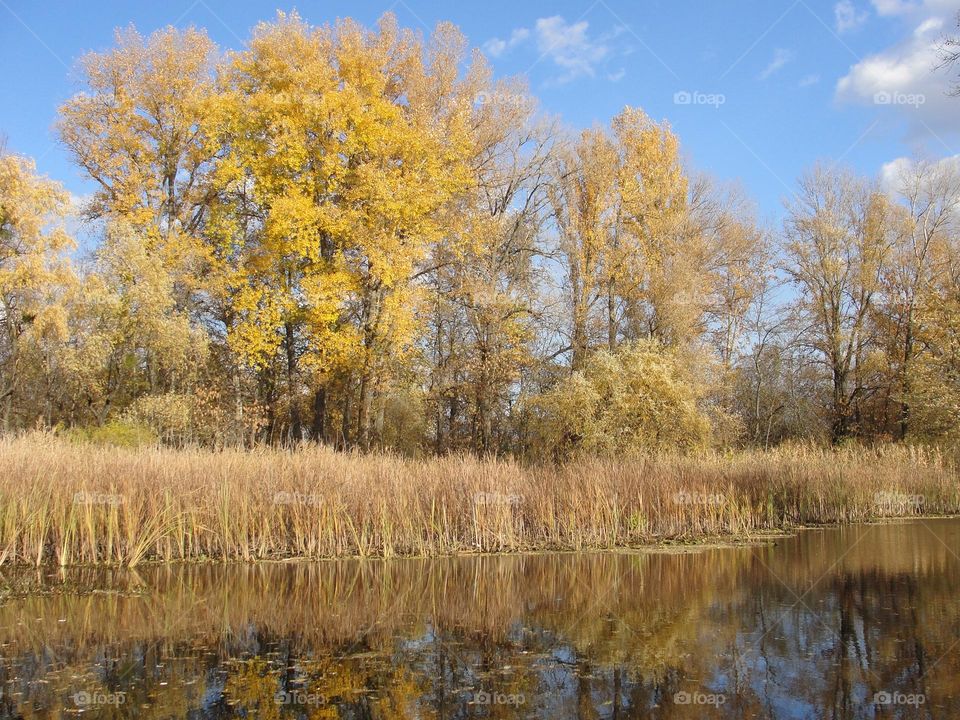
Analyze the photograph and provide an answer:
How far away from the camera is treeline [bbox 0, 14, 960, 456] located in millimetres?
20906

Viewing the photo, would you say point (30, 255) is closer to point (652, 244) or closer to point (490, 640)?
point (652, 244)

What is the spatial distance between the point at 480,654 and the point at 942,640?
3.94 m

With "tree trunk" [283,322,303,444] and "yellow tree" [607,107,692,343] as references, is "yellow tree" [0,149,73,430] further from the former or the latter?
"yellow tree" [607,107,692,343]

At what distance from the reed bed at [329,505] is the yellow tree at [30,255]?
10.1 metres

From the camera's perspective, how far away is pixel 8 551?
33.0 feet

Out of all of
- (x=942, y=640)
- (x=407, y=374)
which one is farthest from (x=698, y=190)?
(x=942, y=640)

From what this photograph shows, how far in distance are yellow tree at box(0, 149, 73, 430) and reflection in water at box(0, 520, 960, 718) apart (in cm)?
1434

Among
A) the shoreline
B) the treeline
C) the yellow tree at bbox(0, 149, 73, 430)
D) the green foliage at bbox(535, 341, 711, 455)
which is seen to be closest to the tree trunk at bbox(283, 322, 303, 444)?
the treeline

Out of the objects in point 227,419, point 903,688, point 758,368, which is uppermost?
point 758,368

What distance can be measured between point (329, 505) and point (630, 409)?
9.96 meters

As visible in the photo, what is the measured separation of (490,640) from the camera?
7.02 m

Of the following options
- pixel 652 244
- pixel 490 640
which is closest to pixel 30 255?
pixel 652 244

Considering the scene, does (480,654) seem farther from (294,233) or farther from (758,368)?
(758,368)

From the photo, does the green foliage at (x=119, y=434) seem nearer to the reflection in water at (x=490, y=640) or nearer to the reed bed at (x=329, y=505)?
the reed bed at (x=329, y=505)
